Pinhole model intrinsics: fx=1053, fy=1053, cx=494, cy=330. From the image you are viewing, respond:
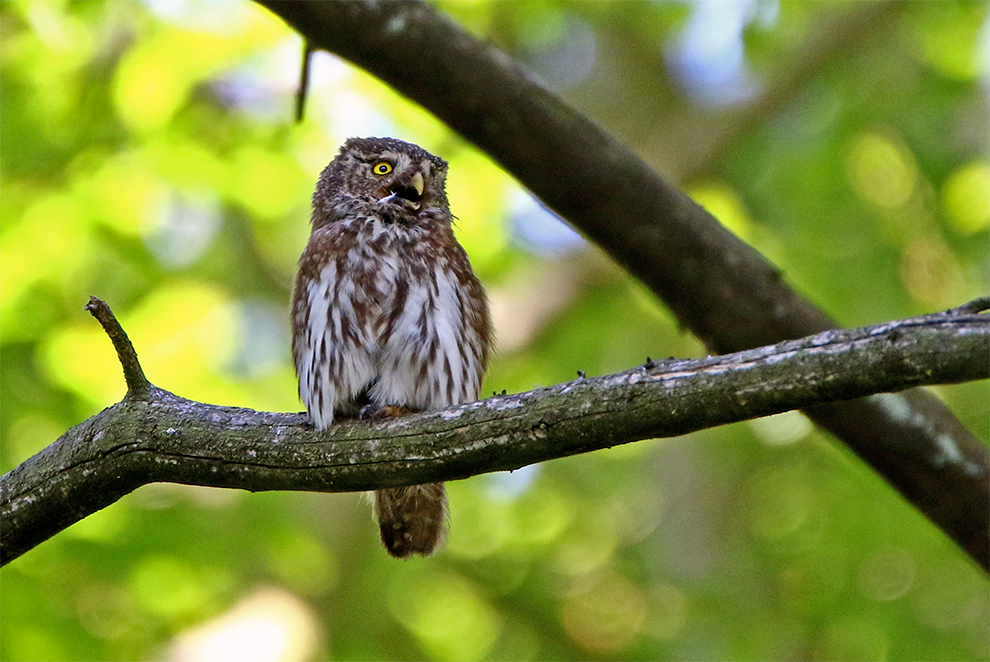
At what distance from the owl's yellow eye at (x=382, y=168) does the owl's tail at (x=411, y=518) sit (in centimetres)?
139

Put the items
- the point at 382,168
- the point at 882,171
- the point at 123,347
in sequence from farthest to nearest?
1. the point at 882,171
2. the point at 382,168
3. the point at 123,347

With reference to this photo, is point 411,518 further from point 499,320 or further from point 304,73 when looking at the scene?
point 499,320

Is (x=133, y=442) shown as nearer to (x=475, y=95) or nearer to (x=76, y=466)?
(x=76, y=466)

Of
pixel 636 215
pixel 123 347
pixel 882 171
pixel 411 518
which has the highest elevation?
pixel 882 171

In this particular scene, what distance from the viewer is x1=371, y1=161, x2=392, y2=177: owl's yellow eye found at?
15.0 ft

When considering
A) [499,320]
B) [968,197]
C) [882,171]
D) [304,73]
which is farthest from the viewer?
[882,171]

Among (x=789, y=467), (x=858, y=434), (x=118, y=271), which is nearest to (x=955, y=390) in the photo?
(x=789, y=467)

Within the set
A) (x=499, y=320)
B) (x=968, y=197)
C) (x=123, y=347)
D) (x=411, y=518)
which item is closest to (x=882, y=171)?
(x=968, y=197)

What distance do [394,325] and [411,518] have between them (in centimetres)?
74

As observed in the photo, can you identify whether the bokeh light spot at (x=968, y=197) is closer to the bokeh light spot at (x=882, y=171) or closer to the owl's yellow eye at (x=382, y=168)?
the bokeh light spot at (x=882, y=171)

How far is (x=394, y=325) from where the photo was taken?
3.95m

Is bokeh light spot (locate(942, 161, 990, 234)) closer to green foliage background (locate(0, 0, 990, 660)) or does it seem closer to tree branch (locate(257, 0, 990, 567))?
green foliage background (locate(0, 0, 990, 660))

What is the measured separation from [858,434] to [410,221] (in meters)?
2.04

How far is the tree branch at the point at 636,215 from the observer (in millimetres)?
3889
